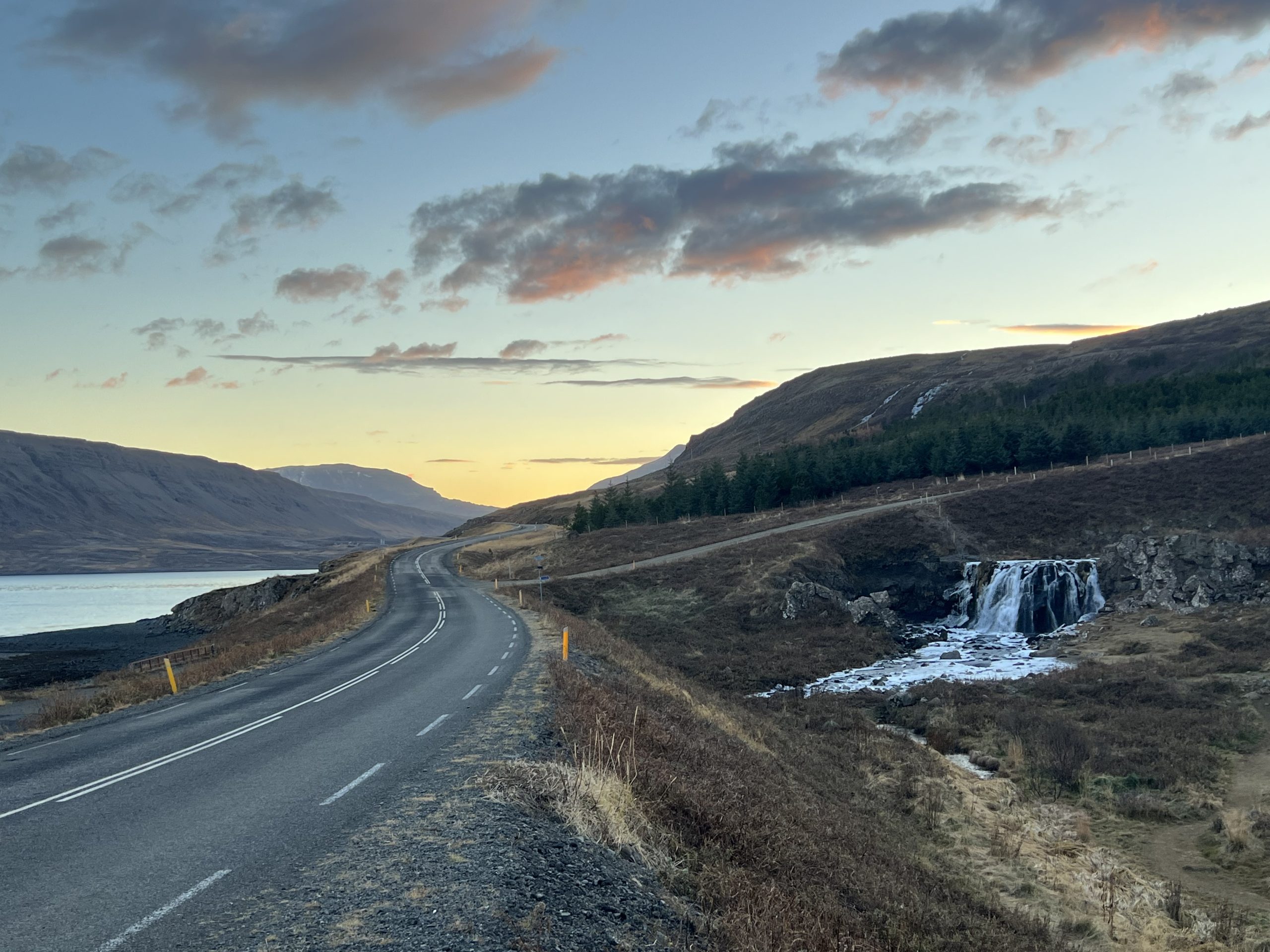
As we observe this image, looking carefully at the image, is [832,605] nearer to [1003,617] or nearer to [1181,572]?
[1003,617]

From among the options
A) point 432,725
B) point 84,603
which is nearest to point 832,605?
point 432,725

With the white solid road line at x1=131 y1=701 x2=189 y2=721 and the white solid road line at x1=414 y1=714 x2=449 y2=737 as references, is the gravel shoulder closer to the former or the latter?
the white solid road line at x1=414 y1=714 x2=449 y2=737

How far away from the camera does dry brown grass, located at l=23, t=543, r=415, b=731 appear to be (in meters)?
19.6

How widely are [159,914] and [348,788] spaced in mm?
4321

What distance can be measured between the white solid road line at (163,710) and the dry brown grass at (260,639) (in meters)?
1.25

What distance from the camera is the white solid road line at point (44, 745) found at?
14.4 meters

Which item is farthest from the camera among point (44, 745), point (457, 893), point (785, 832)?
point (44, 745)

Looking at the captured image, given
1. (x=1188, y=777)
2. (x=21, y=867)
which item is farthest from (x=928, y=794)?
(x=21, y=867)

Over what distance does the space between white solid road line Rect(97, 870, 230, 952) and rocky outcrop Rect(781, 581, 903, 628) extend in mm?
41111

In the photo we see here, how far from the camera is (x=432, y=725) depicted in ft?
51.2

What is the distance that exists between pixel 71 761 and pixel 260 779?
4299 millimetres

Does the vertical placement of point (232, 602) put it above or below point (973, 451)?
below

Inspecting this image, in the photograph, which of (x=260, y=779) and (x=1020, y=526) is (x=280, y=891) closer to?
(x=260, y=779)

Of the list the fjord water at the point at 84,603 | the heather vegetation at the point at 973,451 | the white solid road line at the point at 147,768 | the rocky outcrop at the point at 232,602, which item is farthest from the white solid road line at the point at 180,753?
the fjord water at the point at 84,603
